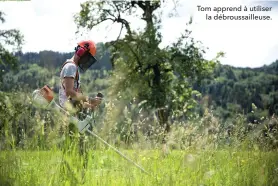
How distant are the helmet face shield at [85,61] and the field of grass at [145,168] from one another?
1.38 metres

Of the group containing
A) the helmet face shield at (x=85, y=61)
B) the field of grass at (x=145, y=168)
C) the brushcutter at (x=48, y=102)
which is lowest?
the field of grass at (x=145, y=168)

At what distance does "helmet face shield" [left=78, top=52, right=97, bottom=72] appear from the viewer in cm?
600

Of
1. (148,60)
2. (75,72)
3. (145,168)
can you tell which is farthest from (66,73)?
(148,60)

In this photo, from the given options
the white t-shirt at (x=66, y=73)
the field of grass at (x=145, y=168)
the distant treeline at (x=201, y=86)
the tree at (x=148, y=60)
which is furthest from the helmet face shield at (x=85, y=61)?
the tree at (x=148, y=60)

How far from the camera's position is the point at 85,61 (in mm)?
6043

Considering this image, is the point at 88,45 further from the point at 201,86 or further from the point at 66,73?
the point at 201,86

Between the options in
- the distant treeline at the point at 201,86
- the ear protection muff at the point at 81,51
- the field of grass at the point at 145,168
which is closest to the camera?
the field of grass at the point at 145,168

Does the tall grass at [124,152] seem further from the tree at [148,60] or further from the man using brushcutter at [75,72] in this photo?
the tree at [148,60]

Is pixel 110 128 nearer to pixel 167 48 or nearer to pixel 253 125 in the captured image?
pixel 253 125

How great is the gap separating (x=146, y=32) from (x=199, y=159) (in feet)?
69.5

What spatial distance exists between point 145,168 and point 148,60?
67.2 feet

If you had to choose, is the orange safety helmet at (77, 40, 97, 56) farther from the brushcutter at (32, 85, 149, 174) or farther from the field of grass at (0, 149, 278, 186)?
the field of grass at (0, 149, 278, 186)

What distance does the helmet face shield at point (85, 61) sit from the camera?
19.7 feet

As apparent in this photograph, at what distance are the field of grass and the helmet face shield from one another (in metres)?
1.38
